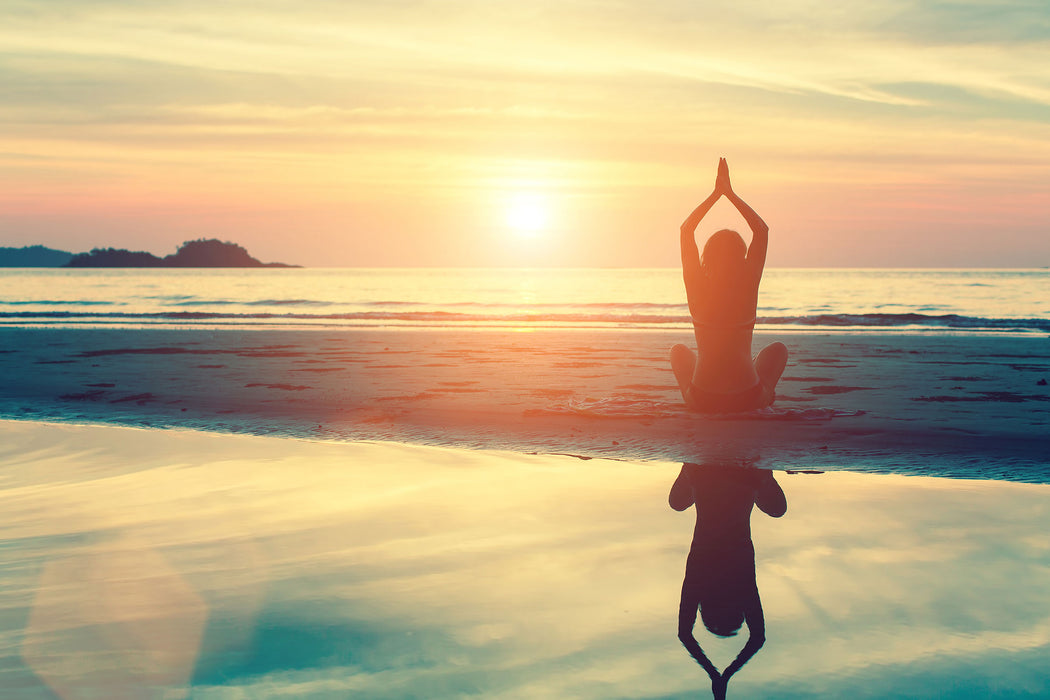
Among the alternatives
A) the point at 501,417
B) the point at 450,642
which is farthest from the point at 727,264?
the point at 450,642

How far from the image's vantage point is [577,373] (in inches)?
583

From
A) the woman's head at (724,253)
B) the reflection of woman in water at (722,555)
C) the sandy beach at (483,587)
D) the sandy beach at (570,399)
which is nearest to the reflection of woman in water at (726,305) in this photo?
the woman's head at (724,253)

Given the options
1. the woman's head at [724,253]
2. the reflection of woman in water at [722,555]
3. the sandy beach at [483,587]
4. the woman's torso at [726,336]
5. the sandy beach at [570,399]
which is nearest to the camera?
the sandy beach at [483,587]

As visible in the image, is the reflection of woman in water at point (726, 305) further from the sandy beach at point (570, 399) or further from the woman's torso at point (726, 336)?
the sandy beach at point (570, 399)

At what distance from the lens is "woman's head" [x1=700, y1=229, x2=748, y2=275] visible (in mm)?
8789

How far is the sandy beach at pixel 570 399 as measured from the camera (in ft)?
26.6

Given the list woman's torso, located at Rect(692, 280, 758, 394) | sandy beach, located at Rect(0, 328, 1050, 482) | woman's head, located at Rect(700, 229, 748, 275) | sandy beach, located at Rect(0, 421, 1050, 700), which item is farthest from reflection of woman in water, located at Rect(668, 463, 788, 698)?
woman's head, located at Rect(700, 229, 748, 275)

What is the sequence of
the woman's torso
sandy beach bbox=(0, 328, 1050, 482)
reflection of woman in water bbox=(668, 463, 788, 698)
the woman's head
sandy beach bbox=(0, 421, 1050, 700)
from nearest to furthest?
sandy beach bbox=(0, 421, 1050, 700) < reflection of woman in water bbox=(668, 463, 788, 698) < sandy beach bbox=(0, 328, 1050, 482) < the woman's head < the woman's torso

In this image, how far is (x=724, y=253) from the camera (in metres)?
8.78

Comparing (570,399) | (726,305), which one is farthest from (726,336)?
(570,399)

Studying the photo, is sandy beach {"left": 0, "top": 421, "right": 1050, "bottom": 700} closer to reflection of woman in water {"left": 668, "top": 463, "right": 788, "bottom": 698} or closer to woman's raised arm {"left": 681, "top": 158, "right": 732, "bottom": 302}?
reflection of woman in water {"left": 668, "top": 463, "right": 788, "bottom": 698}

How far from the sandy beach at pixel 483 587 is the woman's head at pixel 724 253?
268cm

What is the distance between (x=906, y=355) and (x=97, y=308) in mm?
41101

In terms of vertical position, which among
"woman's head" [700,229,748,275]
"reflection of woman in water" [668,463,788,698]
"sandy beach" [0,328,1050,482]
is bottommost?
"sandy beach" [0,328,1050,482]
